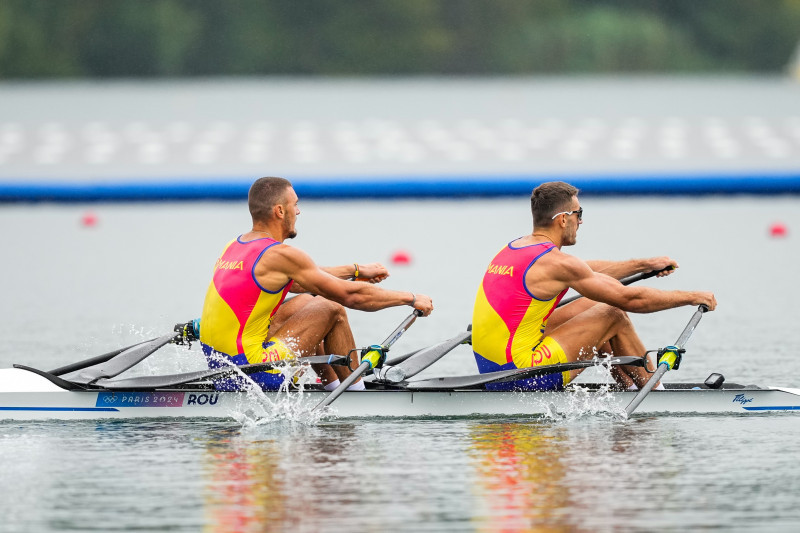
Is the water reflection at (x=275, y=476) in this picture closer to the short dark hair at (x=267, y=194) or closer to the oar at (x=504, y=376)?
the oar at (x=504, y=376)

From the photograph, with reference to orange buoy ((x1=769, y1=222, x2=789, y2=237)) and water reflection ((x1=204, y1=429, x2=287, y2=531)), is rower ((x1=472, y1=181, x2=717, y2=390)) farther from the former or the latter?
orange buoy ((x1=769, y1=222, x2=789, y2=237))

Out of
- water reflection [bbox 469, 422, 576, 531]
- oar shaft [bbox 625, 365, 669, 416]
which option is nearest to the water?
water reflection [bbox 469, 422, 576, 531]

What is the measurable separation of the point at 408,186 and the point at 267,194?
1362 cm

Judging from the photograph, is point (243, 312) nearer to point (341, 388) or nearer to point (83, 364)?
point (341, 388)

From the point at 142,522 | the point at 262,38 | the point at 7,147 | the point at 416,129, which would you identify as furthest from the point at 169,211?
the point at 262,38

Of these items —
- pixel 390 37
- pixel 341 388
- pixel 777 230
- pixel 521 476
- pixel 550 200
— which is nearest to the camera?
pixel 521 476

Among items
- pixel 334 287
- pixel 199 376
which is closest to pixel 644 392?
pixel 334 287

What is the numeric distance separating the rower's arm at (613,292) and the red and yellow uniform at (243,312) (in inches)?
55.3

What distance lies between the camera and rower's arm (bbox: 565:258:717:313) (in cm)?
732

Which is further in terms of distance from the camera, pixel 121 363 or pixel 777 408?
pixel 121 363

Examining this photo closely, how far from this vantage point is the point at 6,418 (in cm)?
743

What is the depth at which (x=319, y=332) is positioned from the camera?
7.55 meters

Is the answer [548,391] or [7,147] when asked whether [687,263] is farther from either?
[7,147]

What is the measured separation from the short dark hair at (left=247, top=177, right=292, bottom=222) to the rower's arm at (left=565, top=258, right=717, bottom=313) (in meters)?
1.44
